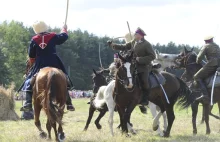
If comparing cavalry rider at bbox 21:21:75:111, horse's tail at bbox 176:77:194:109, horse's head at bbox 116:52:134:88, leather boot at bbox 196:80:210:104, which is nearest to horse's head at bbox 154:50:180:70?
horse's tail at bbox 176:77:194:109

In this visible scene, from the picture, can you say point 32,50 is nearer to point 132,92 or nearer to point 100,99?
point 132,92

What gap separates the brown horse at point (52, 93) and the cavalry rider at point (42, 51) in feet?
1.50

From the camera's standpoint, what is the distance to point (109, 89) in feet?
44.9

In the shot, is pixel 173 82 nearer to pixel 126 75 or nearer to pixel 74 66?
pixel 126 75

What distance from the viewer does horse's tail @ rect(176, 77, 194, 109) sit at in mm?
14469

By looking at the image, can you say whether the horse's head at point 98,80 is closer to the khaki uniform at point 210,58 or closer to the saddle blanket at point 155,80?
the saddle blanket at point 155,80

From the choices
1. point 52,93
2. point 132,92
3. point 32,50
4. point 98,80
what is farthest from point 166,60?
point 52,93

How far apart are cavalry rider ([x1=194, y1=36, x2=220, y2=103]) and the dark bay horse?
0.43m

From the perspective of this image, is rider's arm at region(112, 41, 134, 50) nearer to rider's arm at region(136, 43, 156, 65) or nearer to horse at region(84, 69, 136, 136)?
rider's arm at region(136, 43, 156, 65)

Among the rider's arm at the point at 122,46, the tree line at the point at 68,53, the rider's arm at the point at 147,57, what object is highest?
the rider's arm at the point at 122,46

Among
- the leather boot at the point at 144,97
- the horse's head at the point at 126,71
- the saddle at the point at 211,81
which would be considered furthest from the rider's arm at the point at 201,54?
the horse's head at the point at 126,71

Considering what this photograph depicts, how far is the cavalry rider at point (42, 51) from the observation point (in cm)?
1227

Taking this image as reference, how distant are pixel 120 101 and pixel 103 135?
3.75 feet

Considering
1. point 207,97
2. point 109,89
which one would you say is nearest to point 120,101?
point 109,89
